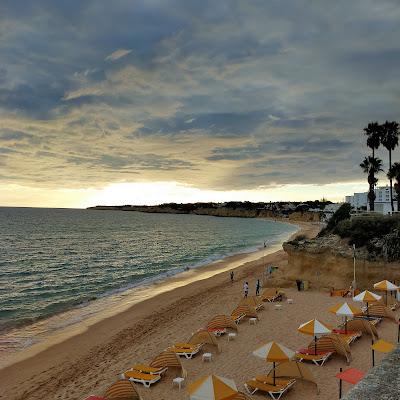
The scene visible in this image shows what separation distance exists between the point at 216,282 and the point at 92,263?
66.0 feet

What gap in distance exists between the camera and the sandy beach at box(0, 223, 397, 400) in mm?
14914

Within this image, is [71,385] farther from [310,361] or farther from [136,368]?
[310,361]

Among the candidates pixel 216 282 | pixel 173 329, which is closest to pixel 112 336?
pixel 173 329

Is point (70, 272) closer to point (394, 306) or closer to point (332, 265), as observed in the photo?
point (332, 265)

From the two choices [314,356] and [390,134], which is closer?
[314,356]

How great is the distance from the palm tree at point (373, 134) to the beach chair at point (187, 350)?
147 ft

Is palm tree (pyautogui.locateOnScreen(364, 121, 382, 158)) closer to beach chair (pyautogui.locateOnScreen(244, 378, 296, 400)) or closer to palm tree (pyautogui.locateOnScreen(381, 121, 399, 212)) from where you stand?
palm tree (pyautogui.locateOnScreen(381, 121, 399, 212))

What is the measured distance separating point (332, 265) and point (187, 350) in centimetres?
1718

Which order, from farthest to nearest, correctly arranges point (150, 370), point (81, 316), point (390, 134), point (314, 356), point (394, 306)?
point (390, 134)
point (81, 316)
point (394, 306)
point (314, 356)
point (150, 370)

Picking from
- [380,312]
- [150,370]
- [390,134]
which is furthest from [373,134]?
[150,370]

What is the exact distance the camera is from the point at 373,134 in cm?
5262

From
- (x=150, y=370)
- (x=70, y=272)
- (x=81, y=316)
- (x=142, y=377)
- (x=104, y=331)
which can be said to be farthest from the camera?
(x=70, y=272)

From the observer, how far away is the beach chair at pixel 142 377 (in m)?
14.4

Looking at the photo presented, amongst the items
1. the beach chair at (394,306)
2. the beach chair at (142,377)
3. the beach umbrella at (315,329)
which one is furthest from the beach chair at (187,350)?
the beach chair at (394,306)
